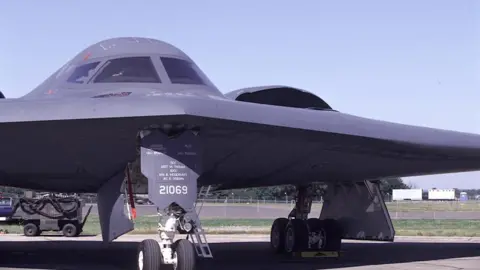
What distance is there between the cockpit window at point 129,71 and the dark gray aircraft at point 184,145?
0.06 ft

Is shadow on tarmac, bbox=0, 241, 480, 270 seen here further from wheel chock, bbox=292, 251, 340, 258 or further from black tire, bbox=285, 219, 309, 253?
black tire, bbox=285, 219, 309, 253

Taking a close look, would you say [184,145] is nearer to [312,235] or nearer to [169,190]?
[169,190]

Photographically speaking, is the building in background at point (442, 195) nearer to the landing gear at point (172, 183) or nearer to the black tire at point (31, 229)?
the black tire at point (31, 229)

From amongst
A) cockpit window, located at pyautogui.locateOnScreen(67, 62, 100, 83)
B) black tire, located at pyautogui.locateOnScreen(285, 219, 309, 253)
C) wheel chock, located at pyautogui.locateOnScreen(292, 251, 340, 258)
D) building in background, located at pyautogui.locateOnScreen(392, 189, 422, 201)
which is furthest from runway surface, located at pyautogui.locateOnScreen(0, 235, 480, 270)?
building in background, located at pyautogui.locateOnScreen(392, 189, 422, 201)

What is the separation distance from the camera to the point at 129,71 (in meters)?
11.5

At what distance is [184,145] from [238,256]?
19.9ft

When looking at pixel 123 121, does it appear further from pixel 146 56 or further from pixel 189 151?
pixel 146 56

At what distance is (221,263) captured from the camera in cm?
1306

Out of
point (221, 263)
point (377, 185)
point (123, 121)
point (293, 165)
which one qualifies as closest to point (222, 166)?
point (293, 165)

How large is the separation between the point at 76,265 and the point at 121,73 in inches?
152

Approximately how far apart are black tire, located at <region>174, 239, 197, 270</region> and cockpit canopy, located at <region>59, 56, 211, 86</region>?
3353 millimetres

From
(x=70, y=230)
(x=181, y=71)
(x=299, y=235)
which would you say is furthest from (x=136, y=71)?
(x=70, y=230)

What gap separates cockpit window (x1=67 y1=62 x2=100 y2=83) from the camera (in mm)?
11723

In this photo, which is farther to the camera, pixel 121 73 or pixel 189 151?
pixel 121 73
